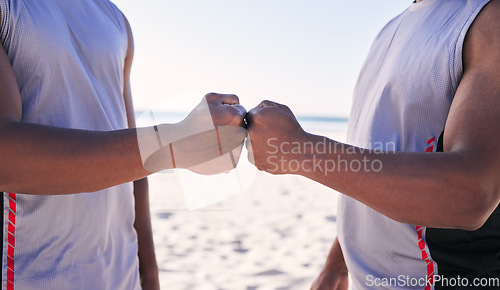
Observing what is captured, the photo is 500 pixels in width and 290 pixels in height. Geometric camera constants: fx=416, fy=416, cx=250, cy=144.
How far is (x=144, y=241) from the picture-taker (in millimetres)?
1698

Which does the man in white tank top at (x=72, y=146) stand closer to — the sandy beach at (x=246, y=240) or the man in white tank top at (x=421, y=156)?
the man in white tank top at (x=421, y=156)

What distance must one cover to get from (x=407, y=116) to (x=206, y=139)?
2.08 ft

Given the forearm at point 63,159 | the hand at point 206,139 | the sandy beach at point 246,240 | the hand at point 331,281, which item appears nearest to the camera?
the forearm at point 63,159

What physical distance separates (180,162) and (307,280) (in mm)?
2747

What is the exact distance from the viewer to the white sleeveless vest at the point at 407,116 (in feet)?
3.96

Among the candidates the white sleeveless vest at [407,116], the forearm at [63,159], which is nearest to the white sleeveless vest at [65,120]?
the forearm at [63,159]

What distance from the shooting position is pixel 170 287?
131 inches

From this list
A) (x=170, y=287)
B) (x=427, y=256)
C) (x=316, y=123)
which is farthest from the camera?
(x=316, y=123)

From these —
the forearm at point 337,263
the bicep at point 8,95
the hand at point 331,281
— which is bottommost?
the hand at point 331,281

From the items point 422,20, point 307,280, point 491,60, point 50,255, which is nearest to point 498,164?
point 491,60

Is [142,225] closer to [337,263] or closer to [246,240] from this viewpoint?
[337,263]

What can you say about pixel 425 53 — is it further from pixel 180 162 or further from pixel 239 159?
pixel 180 162

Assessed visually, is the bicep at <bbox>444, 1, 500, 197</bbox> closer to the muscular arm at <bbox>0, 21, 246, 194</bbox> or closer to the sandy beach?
the muscular arm at <bbox>0, 21, 246, 194</bbox>

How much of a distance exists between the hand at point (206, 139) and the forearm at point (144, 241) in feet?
1.90
